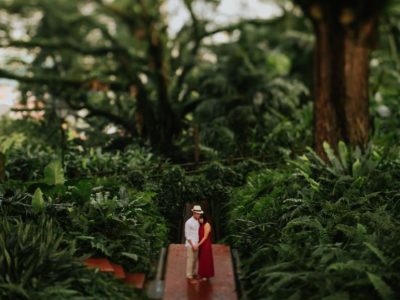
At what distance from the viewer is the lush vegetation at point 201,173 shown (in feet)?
22.2

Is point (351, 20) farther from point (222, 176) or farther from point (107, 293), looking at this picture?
point (107, 293)

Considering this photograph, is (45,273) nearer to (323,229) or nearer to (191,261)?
(191,261)

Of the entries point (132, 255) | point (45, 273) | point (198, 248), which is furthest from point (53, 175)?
point (198, 248)

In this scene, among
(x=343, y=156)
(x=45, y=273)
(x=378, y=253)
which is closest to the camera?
(x=378, y=253)

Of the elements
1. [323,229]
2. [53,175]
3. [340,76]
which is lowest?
[323,229]

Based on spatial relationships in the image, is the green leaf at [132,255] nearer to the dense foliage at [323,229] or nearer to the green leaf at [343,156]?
the dense foliage at [323,229]

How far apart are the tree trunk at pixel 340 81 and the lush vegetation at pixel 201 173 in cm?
12

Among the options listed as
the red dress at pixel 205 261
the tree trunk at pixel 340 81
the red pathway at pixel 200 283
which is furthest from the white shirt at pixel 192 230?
the tree trunk at pixel 340 81

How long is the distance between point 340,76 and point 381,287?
7.32m

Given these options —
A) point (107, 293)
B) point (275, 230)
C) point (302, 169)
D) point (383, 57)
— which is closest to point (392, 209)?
point (275, 230)

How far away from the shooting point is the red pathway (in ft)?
23.0

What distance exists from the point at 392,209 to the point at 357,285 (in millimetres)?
2600

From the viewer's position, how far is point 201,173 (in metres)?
13.1

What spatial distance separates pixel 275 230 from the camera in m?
8.39
